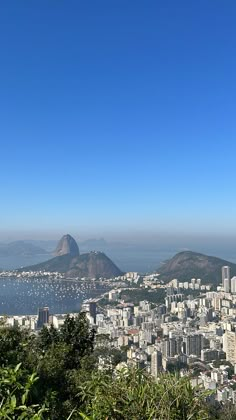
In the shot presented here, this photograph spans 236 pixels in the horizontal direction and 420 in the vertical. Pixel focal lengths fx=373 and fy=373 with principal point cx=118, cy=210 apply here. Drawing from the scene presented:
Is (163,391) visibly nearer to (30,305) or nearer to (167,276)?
(30,305)

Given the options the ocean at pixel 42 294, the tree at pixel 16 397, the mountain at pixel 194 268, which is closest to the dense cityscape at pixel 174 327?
the tree at pixel 16 397

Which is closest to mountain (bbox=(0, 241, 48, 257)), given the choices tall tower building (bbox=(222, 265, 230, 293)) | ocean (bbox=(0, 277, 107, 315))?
ocean (bbox=(0, 277, 107, 315))

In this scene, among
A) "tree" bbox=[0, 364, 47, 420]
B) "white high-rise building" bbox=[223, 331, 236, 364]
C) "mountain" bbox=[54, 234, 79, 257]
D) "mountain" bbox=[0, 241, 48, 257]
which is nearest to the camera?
"tree" bbox=[0, 364, 47, 420]

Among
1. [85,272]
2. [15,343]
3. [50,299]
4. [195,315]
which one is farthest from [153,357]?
[85,272]

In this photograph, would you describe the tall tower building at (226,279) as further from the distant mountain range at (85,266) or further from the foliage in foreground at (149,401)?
the foliage in foreground at (149,401)

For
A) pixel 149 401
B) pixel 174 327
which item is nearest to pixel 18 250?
pixel 174 327

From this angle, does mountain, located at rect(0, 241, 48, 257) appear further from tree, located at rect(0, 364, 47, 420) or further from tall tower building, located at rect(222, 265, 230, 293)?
tree, located at rect(0, 364, 47, 420)
